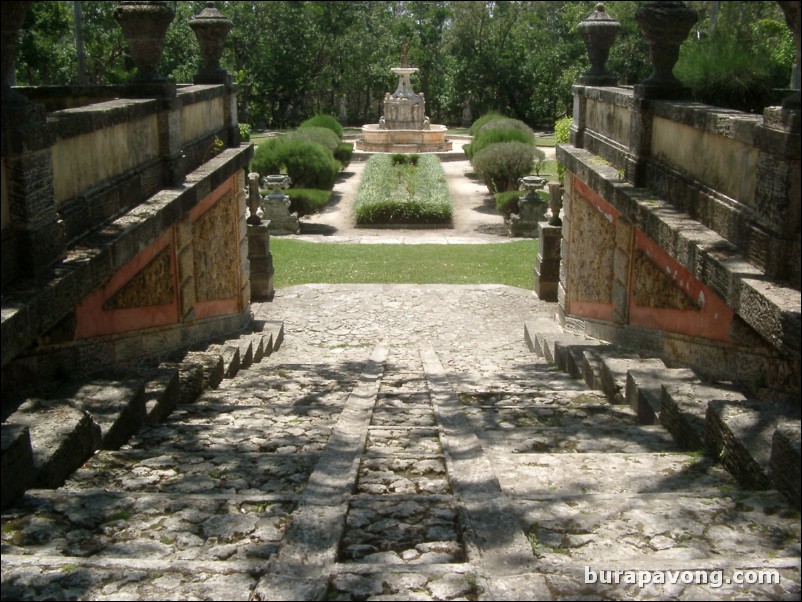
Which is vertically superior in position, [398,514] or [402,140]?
[402,140]

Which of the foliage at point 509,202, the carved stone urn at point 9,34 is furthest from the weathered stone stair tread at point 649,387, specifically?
the foliage at point 509,202

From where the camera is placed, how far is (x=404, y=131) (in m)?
39.0

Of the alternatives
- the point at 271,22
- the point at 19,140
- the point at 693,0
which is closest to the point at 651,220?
the point at 19,140

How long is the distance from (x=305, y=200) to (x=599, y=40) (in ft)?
42.8

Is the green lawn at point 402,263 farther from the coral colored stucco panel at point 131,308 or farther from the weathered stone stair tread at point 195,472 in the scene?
the weathered stone stair tread at point 195,472

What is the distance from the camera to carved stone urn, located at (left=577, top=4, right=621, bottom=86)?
446 inches

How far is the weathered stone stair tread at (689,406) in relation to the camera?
492 cm

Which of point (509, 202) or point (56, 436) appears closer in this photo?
point (56, 436)

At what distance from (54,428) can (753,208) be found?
13.6 ft

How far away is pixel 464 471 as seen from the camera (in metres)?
4.41

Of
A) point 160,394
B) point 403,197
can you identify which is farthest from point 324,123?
point 160,394

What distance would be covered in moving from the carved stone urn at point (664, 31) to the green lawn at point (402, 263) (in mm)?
8483

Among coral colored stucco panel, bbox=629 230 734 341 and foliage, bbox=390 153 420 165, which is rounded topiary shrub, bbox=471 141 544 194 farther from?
coral colored stucco panel, bbox=629 230 734 341

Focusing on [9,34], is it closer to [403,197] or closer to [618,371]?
[618,371]
